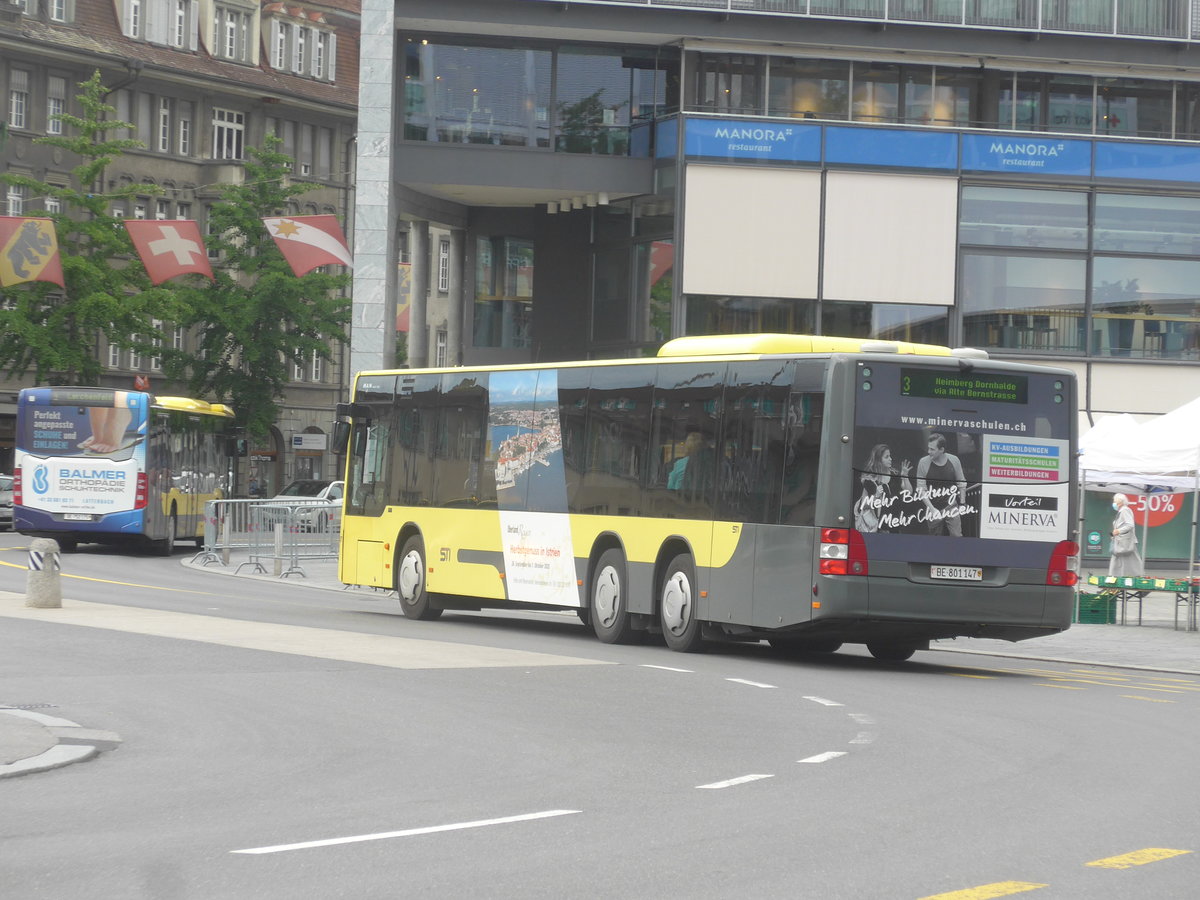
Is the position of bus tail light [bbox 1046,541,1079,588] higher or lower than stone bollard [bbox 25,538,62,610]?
higher

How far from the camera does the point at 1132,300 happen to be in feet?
129

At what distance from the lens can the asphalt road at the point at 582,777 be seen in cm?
758

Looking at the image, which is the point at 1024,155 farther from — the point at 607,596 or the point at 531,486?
the point at 607,596

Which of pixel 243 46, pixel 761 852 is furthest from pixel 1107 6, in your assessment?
pixel 243 46

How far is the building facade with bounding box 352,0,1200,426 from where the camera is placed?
38250 millimetres

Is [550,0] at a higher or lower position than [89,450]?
higher

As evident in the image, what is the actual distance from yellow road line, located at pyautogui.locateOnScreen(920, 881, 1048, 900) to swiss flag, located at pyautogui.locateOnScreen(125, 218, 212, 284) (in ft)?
118

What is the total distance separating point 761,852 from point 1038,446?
11.0 meters

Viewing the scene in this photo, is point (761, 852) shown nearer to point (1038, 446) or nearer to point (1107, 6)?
point (1038, 446)

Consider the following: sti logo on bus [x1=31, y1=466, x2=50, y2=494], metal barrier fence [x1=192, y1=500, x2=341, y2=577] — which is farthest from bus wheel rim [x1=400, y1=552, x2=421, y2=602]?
sti logo on bus [x1=31, y1=466, x2=50, y2=494]

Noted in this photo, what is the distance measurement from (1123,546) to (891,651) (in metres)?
12.4

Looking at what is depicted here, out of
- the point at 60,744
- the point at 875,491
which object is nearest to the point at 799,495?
the point at 875,491

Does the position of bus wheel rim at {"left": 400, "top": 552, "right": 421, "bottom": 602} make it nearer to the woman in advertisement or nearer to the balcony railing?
the woman in advertisement

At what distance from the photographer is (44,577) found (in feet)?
75.5
